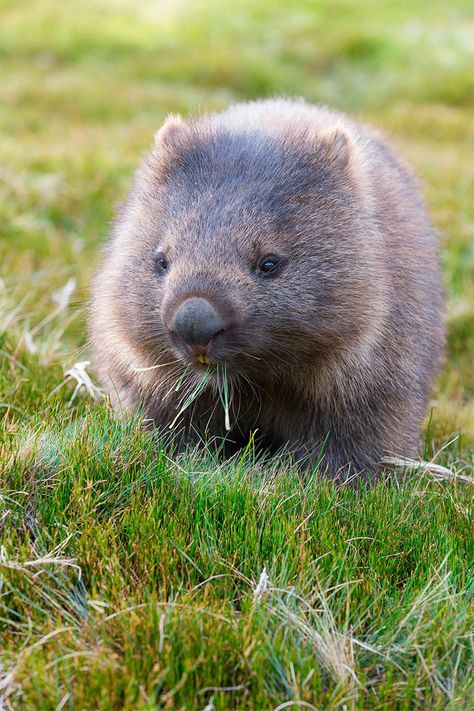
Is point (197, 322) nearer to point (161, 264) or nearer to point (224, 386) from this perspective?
point (224, 386)

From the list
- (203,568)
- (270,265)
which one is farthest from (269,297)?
(203,568)

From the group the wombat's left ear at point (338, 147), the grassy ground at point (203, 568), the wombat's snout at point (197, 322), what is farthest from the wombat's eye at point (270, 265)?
the grassy ground at point (203, 568)

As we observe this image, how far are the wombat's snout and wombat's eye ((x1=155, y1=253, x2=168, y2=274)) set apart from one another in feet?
1.28

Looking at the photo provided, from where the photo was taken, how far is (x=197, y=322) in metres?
3.09

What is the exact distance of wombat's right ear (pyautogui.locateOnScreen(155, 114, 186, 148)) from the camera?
153 inches

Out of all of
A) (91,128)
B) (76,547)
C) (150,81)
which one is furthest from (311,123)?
(150,81)

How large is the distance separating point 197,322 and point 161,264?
53 cm

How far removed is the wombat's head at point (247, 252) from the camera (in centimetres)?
325

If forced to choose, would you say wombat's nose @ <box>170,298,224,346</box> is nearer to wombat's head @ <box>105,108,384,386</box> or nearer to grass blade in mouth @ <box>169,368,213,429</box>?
wombat's head @ <box>105,108,384,386</box>

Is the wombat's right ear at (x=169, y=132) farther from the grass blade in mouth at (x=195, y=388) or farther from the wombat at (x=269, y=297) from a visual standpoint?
the grass blade in mouth at (x=195, y=388)

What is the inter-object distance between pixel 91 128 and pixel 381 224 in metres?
8.02

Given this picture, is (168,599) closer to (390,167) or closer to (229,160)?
(229,160)

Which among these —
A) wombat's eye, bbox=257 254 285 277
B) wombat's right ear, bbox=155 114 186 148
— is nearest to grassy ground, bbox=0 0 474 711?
wombat's eye, bbox=257 254 285 277

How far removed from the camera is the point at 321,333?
350 centimetres
